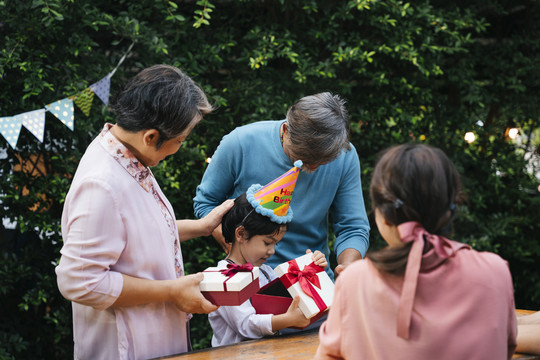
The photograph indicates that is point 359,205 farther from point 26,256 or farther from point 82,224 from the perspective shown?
point 26,256

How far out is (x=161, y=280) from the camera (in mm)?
1811

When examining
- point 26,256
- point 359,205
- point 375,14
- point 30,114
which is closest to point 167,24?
point 30,114

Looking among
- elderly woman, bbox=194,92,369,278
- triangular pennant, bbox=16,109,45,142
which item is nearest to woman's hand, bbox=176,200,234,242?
elderly woman, bbox=194,92,369,278

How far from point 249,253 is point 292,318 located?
0.38 metres

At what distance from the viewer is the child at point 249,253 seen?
2152 mm

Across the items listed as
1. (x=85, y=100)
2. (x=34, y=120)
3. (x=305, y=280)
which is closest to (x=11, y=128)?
(x=34, y=120)

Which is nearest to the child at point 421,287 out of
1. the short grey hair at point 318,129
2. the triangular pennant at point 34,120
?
the short grey hair at point 318,129

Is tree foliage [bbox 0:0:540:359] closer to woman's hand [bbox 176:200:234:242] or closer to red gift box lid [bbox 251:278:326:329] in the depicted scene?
woman's hand [bbox 176:200:234:242]

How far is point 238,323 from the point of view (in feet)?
7.16

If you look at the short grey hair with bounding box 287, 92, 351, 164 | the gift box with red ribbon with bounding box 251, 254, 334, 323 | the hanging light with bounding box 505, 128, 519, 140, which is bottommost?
the gift box with red ribbon with bounding box 251, 254, 334, 323

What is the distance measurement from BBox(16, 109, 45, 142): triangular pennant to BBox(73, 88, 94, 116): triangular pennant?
22 cm

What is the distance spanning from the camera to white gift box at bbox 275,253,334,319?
2053mm

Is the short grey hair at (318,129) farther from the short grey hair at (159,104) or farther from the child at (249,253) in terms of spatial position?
the short grey hair at (159,104)

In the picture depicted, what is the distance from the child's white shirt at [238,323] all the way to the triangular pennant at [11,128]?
66.4 inches
